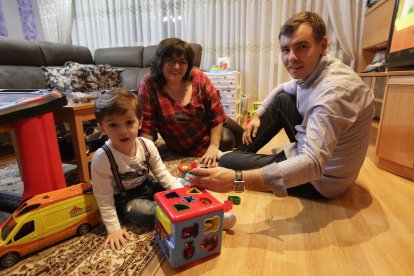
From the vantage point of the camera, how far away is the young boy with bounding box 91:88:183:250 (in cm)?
89

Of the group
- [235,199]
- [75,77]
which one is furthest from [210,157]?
[75,77]

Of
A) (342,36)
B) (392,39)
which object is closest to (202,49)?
(342,36)

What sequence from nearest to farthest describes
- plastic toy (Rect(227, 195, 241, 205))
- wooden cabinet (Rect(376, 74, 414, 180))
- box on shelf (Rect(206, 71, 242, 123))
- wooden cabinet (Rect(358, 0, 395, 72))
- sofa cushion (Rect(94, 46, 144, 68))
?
plastic toy (Rect(227, 195, 241, 205))
wooden cabinet (Rect(376, 74, 414, 180))
wooden cabinet (Rect(358, 0, 395, 72))
box on shelf (Rect(206, 71, 242, 123))
sofa cushion (Rect(94, 46, 144, 68))

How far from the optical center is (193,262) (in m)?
0.80

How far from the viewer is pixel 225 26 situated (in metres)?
2.81

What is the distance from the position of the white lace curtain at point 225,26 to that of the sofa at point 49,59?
324 millimetres

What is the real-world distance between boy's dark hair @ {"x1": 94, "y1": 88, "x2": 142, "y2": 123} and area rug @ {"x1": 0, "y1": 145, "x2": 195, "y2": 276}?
1.42ft

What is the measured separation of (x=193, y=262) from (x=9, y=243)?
22.0 inches

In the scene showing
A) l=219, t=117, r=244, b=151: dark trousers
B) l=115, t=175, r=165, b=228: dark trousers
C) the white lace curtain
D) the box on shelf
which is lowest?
l=115, t=175, r=165, b=228: dark trousers

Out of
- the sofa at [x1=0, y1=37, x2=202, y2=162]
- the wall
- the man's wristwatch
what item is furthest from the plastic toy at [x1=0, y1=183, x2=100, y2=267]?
the wall

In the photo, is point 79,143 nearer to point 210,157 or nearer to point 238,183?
point 210,157

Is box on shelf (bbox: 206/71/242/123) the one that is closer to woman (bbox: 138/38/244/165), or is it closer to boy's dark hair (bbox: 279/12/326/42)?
woman (bbox: 138/38/244/165)

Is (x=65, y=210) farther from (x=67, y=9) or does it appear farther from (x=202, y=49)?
(x=67, y=9)

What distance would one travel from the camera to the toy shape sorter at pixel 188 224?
0.73m
